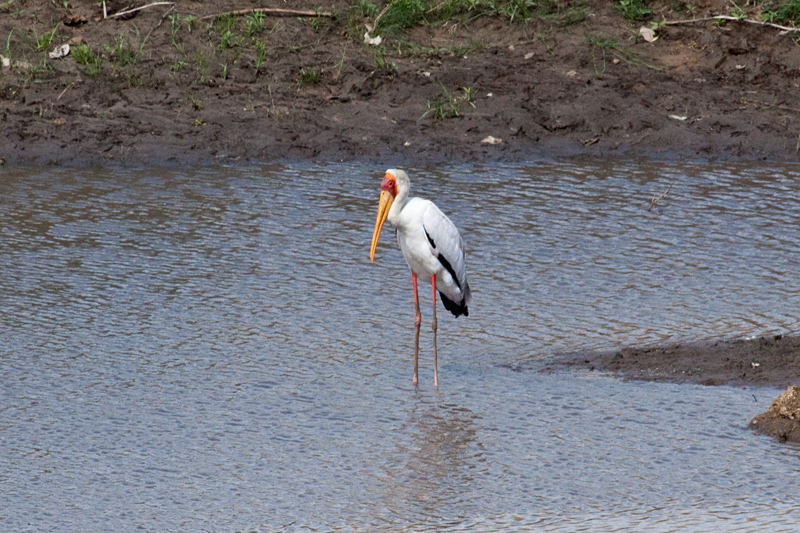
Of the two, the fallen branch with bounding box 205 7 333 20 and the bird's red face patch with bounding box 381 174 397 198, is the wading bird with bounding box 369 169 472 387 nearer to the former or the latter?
the bird's red face patch with bounding box 381 174 397 198

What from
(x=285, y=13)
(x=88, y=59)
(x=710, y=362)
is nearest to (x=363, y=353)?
(x=710, y=362)

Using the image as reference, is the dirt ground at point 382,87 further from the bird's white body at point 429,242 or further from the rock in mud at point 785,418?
the rock in mud at point 785,418

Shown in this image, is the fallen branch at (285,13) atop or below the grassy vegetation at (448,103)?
atop

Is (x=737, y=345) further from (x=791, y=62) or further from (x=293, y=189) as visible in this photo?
(x=791, y=62)

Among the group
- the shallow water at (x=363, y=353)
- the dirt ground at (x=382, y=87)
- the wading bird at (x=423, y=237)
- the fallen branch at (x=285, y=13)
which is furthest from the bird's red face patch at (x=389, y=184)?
the fallen branch at (x=285, y=13)

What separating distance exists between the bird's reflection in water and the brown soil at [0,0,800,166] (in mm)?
5045

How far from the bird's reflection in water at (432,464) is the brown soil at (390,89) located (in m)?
5.05

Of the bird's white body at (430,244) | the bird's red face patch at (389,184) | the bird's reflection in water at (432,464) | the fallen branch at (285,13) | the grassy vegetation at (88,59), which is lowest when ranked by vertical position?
the bird's reflection in water at (432,464)

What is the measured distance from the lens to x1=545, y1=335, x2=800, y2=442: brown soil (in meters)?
5.05

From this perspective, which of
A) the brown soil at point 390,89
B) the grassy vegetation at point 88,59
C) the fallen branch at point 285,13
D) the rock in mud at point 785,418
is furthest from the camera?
the fallen branch at point 285,13

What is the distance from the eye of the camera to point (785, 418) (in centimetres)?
441

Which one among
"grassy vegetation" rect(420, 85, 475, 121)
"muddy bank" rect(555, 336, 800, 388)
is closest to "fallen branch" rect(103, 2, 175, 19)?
"grassy vegetation" rect(420, 85, 475, 121)

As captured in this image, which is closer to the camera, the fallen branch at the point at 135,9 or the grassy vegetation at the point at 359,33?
the grassy vegetation at the point at 359,33

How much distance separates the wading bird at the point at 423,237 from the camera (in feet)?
18.2
